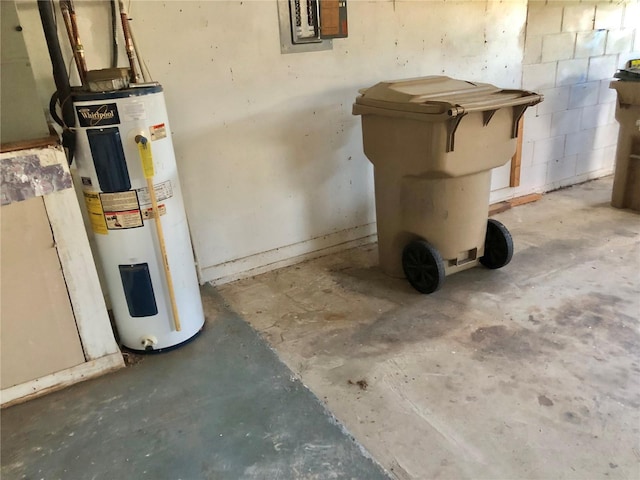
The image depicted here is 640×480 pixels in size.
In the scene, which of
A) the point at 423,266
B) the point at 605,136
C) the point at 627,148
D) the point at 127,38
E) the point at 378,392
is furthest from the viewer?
the point at 605,136

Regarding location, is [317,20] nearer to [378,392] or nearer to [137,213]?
[137,213]

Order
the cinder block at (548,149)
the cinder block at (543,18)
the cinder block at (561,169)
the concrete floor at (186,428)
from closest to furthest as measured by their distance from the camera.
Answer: the concrete floor at (186,428) → the cinder block at (543,18) → the cinder block at (548,149) → the cinder block at (561,169)

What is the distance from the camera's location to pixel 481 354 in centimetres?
220

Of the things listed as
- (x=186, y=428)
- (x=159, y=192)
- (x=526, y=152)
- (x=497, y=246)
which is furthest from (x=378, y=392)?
(x=526, y=152)

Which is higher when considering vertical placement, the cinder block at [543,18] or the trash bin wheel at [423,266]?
the cinder block at [543,18]

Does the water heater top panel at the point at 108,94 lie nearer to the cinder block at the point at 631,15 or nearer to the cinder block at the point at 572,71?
the cinder block at the point at 572,71

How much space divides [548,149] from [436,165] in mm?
2286

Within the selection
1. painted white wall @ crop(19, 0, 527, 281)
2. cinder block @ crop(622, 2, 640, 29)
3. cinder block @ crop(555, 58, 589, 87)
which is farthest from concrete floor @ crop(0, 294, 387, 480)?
cinder block @ crop(622, 2, 640, 29)

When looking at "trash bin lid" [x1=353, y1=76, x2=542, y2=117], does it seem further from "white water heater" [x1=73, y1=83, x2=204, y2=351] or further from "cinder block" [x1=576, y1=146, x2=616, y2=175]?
"cinder block" [x1=576, y1=146, x2=616, y2=175]

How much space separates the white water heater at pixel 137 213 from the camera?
1974 millimetres

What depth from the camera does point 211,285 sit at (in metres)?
2.97

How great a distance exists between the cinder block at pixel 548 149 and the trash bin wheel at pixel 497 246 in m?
1.55

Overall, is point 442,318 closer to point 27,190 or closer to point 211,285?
point 211,285

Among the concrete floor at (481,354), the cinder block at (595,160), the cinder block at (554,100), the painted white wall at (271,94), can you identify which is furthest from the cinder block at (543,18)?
the concrete floor at (481,354)
